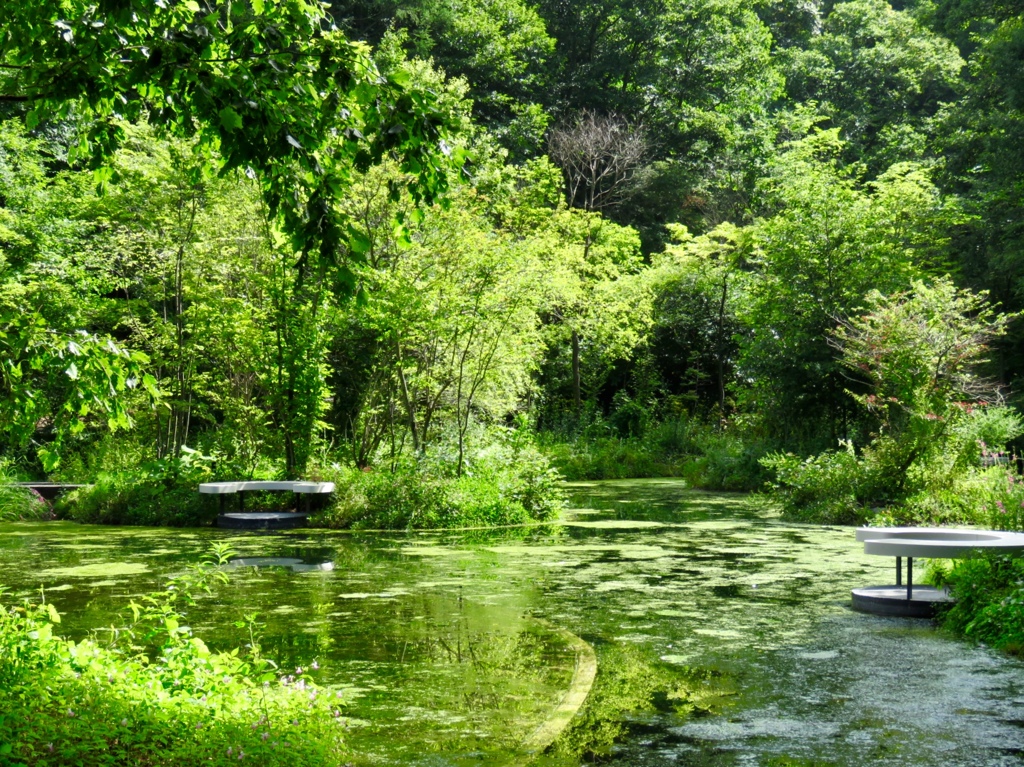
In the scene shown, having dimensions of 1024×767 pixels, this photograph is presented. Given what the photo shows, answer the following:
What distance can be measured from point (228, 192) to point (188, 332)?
219 centimetres

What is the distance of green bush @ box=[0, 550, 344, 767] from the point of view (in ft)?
11.2

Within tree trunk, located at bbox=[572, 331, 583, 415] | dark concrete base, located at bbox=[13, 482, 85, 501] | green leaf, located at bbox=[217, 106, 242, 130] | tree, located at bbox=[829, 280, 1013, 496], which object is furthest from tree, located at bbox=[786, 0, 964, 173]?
green leaf, located at bbox=[217, 106, 242, 130]

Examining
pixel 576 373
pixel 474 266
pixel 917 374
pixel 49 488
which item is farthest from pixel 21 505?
pixel 576 373

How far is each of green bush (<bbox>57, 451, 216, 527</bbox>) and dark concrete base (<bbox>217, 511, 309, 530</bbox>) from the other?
0.62 m

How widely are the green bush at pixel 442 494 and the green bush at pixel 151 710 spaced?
9038 millimetres

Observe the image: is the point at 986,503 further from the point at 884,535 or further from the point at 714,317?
the point at 714,317

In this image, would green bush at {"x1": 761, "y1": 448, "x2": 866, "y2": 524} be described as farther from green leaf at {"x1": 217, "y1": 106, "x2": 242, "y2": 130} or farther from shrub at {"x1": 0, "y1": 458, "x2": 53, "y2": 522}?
green leaf at {"x1": 217, "y1": 106, "x2": 242, "y2": 130}

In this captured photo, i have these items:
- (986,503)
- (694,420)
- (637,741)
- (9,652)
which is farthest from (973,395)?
(9,652)

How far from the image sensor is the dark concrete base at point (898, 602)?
756 cm

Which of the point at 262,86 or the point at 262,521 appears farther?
the point at 262,521

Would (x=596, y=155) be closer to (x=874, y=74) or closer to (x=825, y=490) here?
(x=874, y=74)

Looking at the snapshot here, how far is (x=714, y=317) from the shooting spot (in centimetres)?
2727

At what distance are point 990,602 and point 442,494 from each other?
785 centimetres

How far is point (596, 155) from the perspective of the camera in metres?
28.8
